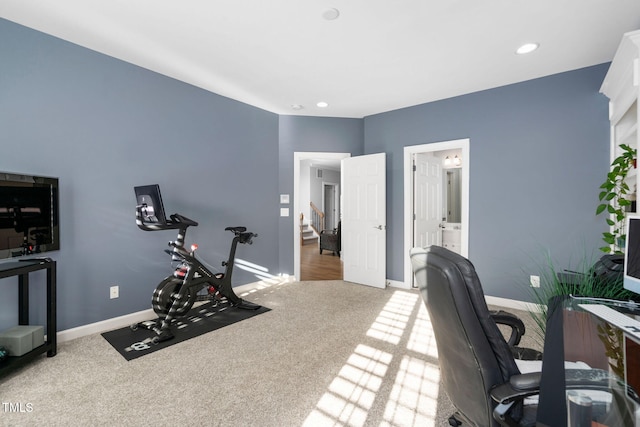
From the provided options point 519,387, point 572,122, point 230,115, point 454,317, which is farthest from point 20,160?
point 572,122

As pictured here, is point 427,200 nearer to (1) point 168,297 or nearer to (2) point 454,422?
(2) point 454,422

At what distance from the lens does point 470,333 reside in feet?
3.28

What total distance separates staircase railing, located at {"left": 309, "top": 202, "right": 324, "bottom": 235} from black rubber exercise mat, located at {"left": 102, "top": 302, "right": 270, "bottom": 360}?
6512 mm

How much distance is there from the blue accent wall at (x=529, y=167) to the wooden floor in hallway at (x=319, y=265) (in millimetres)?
2439

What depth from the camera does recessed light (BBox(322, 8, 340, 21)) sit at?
2.23 meters

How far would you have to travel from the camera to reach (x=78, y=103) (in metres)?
2.74

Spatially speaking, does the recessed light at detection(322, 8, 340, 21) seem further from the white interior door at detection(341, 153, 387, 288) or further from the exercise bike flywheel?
the exercise bike flywheel

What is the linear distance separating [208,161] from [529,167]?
3.97 meters

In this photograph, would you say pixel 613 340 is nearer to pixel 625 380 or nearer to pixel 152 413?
pixel 625 380

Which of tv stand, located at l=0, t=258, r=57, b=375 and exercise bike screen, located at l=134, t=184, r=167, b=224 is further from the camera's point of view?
exercise bike screen, located at l=134, t=184, r=167, b=224

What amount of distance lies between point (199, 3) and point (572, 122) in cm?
386

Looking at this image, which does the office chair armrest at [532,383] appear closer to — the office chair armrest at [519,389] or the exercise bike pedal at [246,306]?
the office chair armrest at [519,389]

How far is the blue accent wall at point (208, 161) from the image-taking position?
2.59 meters

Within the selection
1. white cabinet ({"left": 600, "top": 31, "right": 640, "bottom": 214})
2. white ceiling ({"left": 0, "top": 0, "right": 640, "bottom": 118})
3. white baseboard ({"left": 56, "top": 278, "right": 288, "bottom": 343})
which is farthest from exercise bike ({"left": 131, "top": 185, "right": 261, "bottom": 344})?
white cabinet ({"left": 600, "top": 31, "right": 640, "bottom": 214})
